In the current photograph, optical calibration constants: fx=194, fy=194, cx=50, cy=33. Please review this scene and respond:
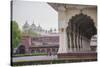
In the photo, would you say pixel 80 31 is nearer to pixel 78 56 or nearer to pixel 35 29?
pixel 78 56

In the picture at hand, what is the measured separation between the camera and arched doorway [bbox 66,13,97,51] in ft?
7.07

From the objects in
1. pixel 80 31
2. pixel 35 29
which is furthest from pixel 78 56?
pixel 35 29

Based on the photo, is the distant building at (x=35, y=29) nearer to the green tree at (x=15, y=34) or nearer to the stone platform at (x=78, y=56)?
the green tree at (x=15, y=34)

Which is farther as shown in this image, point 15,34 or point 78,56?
→ point 78,56

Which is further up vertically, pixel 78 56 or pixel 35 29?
pixel 35 29

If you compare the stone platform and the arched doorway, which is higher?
the arched doorway

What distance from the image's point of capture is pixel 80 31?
219 cm

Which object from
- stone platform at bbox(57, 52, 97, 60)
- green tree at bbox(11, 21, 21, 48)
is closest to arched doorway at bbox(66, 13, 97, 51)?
stone platform at bbox(57, 52, 97, 60)

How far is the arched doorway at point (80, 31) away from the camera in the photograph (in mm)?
2154

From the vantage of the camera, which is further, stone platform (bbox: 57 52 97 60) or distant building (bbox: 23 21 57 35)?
stone platform (bbox: 57 52 97 60)

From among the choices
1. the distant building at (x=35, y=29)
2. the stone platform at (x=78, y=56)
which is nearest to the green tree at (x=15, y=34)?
the distant building at (x=35, y=29)

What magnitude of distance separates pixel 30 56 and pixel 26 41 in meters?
0.16

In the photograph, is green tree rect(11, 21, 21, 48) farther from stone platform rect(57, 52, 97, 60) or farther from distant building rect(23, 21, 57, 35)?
stone platform rect(57, 52, 97, 60)
